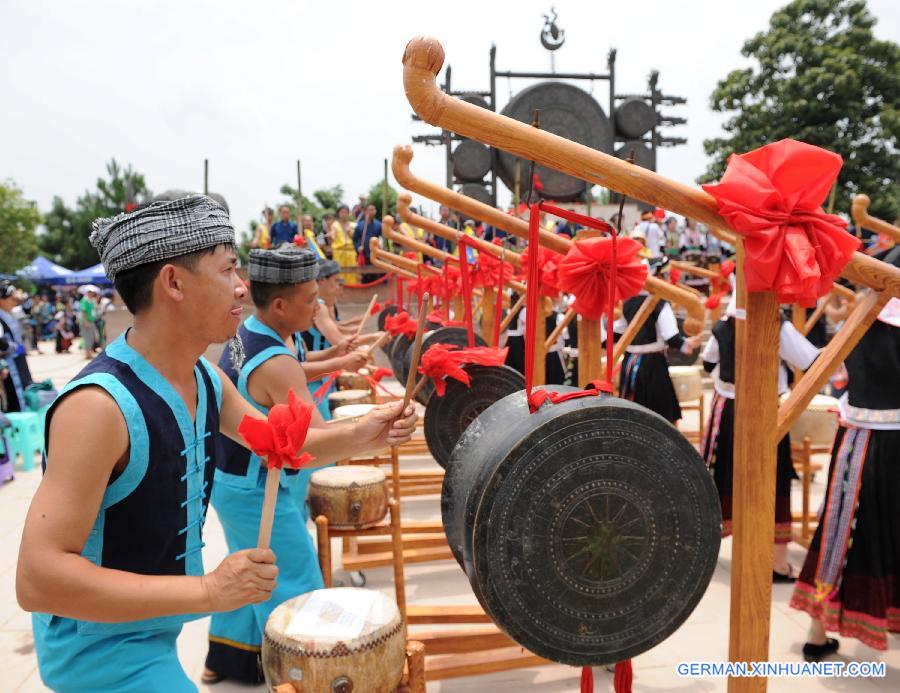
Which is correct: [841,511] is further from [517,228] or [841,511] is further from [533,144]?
[533,144]

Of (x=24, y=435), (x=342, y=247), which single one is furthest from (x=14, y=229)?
(x=24, y=435)

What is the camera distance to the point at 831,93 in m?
19.8

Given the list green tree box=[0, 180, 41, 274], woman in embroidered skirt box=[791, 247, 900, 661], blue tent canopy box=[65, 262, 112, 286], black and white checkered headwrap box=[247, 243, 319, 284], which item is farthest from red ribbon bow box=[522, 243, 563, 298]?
green tree box=[0, 180, 41, 274]

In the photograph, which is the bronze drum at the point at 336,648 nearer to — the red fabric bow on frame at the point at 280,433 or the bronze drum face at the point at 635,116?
the red fabric bow on frame at the point at 280,433

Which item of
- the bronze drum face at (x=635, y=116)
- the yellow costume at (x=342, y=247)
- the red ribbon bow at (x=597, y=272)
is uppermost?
the bronze drum face at (x=635, y=116)

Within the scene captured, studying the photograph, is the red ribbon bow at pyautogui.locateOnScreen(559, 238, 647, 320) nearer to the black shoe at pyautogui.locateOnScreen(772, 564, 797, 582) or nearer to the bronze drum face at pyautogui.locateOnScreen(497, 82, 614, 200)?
the black shoe at pyautogui.locateOnScreen(772, 564, 797, 582)

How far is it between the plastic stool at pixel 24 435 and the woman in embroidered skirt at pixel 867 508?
6.80 meters

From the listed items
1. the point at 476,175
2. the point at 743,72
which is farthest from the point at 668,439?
the point at 743,72

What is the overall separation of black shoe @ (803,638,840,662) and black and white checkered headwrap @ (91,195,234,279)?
3.16 meters

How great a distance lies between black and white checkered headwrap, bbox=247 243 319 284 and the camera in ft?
9.55

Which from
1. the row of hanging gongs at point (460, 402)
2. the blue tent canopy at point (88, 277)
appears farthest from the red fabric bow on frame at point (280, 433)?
the blue tent canopy at point (88, 277)

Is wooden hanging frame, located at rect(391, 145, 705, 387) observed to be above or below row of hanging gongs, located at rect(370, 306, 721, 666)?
above

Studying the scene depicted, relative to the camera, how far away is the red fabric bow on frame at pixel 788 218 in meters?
1.60

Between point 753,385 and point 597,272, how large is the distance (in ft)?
2.28
